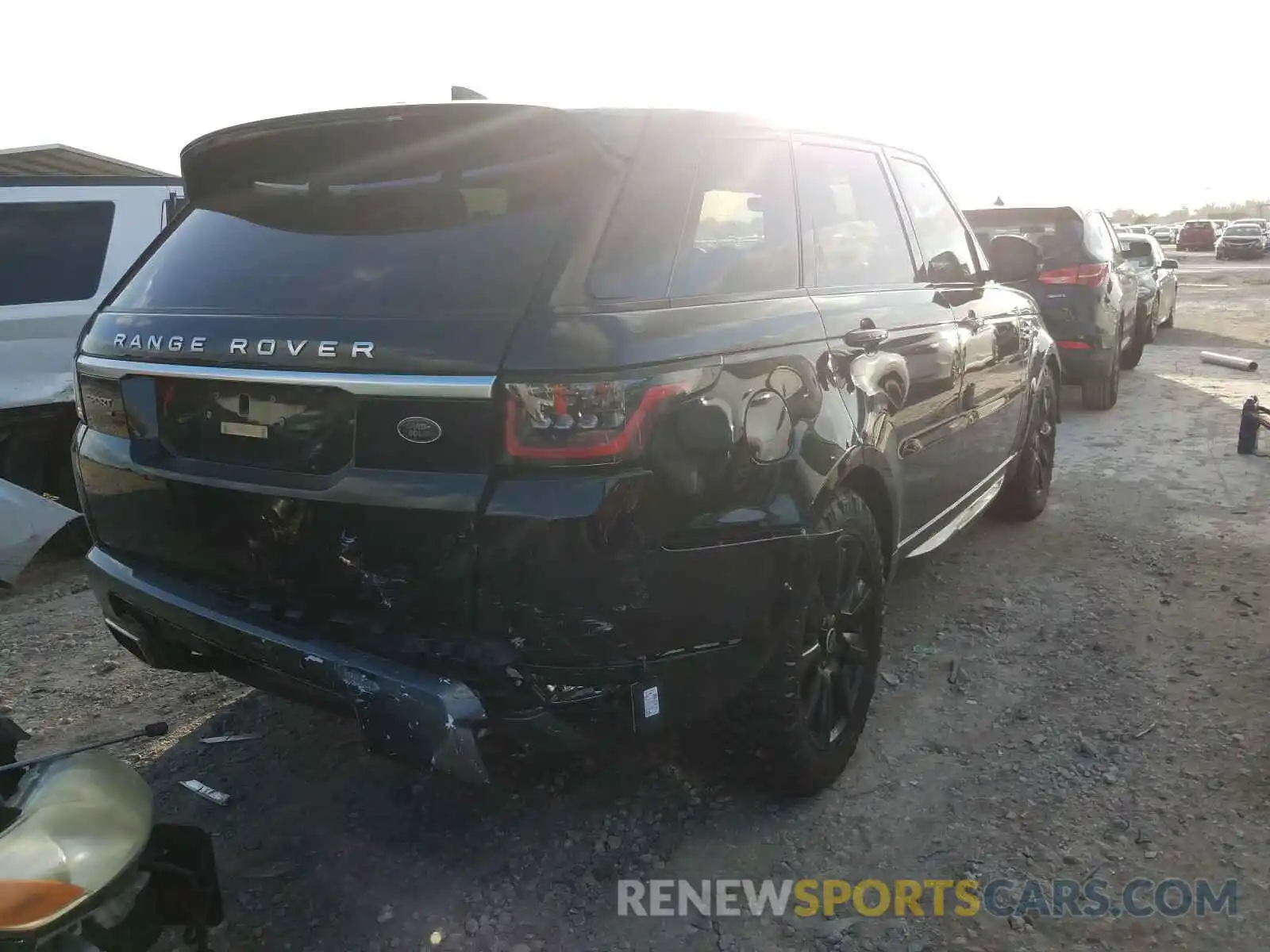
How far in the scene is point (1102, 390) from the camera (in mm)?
8695

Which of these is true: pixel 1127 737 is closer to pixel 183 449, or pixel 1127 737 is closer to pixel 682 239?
pixel 682 239

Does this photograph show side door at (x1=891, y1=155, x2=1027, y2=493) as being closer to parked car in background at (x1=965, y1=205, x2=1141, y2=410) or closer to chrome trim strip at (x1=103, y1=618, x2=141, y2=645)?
chrome trim strip at (x1=103, y1=618, x2=141, y2=645)

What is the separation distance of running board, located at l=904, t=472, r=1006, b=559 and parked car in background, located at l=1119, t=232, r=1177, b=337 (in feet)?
25.2

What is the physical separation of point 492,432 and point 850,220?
71.8 inches

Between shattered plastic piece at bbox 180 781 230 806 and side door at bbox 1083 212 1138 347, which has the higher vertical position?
side door at bbox 1083 212 1138 347

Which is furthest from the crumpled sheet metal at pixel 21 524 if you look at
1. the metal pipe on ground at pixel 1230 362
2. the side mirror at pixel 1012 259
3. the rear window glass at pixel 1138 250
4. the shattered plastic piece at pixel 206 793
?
the rear window glass at pixel 1138 250

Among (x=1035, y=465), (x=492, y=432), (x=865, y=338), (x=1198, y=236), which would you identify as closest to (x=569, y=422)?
(x=492, y=432)

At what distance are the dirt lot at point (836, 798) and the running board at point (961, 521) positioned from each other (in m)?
0.18

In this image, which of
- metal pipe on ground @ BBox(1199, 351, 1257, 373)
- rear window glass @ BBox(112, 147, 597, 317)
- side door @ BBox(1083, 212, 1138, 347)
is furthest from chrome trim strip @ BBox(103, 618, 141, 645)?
metal pipe on ground @ BBox(1199, 351, 1257, 373)

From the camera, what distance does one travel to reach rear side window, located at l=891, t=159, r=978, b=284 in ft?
12.5

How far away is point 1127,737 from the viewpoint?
323cm

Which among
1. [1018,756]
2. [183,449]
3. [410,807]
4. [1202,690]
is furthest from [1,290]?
[1202,690]

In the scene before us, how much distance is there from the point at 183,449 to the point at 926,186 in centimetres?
304

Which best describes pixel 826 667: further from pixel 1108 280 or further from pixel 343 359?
pixel 1108 280
